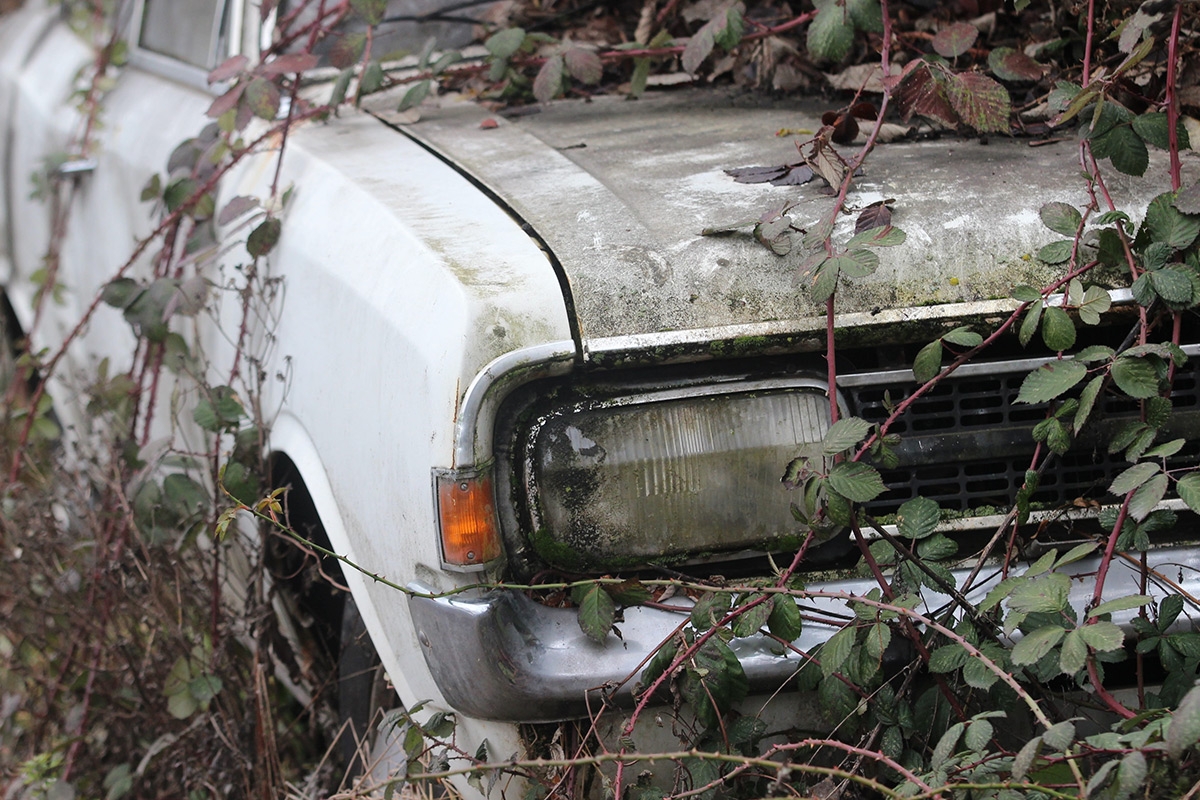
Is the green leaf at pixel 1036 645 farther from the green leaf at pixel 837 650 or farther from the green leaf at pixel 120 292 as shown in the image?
the green leaf at pixel 120 292

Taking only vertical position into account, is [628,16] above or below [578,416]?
above

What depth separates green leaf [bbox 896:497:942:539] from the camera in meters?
1.63

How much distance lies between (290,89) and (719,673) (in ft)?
5.42

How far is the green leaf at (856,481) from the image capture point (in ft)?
4.97

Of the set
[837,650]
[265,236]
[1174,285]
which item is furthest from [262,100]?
[1174,285]

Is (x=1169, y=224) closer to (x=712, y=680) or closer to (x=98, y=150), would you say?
(x=712, y=680)

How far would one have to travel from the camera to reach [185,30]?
3.43m

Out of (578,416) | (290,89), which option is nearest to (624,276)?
(578,416)

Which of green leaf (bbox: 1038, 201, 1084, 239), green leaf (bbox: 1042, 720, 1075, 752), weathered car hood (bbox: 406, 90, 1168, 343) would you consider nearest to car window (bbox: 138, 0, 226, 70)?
weathered car hood (bbox: 406, 90, 1168, 343)

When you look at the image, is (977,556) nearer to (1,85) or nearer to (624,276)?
(624,276)

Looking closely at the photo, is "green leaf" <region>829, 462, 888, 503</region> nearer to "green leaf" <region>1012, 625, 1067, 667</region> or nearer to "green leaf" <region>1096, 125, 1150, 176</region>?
"green leaf" <region>1012, 625, 1067, 667</region>

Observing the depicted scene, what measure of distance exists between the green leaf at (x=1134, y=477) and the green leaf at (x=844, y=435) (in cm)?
32

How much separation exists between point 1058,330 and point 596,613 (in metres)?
0.71

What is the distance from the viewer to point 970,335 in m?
1.54
